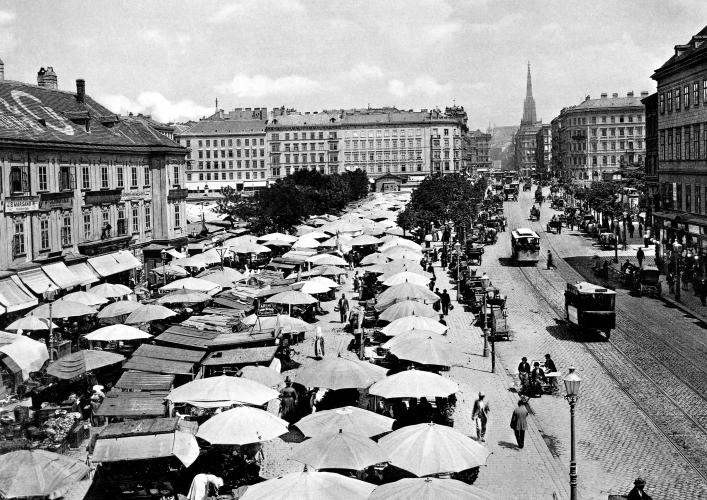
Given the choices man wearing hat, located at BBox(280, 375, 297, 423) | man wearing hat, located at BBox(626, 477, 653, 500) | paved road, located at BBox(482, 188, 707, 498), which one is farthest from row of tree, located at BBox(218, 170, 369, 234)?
man wearing hat, located at BBox(626, 477, 653, 500)

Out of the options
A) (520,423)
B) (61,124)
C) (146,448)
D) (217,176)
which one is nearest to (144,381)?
(146,448)

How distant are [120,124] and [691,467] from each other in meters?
39.3

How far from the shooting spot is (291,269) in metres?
41.6

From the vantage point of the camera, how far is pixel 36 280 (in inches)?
1318

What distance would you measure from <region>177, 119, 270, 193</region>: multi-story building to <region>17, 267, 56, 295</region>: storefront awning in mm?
111667

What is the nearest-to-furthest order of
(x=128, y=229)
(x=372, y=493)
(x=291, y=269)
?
(x=372, y=493) → (x=291, y=269) → (x=128, y=229)

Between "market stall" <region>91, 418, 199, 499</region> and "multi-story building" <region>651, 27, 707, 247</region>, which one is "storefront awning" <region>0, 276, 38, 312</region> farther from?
"multi-story building" <region>651, 27, 707, 247</region>

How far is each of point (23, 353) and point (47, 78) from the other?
34039mm

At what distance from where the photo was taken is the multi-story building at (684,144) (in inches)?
1737

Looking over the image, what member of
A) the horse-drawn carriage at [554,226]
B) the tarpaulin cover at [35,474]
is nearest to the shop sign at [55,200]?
the tarpaulin cover at [35,474]

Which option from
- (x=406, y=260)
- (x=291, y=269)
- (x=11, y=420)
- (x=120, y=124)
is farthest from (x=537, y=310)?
(x=120, y=124)

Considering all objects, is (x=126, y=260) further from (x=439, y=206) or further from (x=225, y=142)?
(x=225, y=142)

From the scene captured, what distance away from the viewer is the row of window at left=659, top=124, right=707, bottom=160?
146ft

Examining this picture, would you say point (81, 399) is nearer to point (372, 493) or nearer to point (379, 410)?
point (379, 410)
